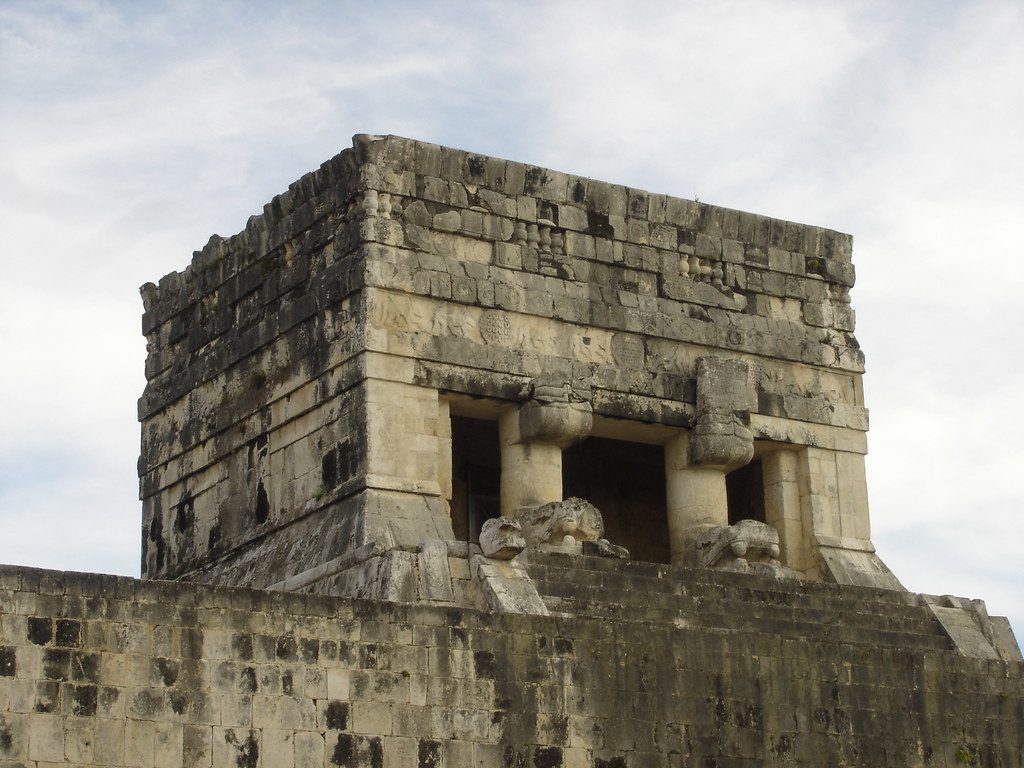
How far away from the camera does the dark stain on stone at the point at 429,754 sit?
18.8m

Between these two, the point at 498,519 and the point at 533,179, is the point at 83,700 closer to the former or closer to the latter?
the point at 498,519

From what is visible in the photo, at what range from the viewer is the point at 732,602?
72.4 ft

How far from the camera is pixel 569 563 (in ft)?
70.7

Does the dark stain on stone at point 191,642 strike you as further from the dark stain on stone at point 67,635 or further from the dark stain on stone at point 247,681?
the dark stain on stone at point 67,635

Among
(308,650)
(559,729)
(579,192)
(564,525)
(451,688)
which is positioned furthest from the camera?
(579,192)

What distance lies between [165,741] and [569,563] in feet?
16.9

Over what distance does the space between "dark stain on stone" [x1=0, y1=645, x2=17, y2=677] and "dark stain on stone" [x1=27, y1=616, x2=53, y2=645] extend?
7.1 inches

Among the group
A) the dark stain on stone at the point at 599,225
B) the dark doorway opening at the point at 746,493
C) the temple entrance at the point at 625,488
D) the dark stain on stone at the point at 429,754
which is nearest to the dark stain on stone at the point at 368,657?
the dark stain on stone at the point at 429,754

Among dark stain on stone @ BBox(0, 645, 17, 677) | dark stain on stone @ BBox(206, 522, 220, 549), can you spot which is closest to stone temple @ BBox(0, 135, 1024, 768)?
dark stain on stone @ BBox(0, 645, 17, 677)

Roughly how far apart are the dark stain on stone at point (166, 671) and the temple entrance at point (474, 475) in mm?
8887

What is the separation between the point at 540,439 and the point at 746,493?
3.64 m

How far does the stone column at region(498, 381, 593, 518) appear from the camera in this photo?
23.3m

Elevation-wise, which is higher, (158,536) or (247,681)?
(158,536)

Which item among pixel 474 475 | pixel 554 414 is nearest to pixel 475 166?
pixel 554 414
